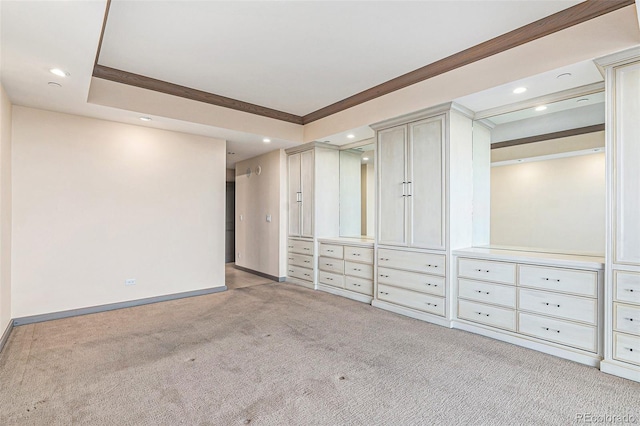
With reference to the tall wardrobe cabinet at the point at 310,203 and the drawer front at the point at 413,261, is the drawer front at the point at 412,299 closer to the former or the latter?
the drawer front at the point at 413,261

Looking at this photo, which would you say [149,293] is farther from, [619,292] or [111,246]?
[619,292]

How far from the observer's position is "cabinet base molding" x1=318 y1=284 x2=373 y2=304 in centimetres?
457

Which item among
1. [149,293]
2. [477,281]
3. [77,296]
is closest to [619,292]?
[477,281]

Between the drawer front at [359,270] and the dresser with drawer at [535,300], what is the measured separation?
1.31 metres

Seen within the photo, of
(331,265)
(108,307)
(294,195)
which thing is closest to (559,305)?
(331,265)

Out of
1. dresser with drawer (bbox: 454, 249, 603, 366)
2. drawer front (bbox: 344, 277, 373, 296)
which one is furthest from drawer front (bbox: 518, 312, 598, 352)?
drawer front (bbox: 344, 277, 373, 296)

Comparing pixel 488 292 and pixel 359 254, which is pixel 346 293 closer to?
pixel 359 254

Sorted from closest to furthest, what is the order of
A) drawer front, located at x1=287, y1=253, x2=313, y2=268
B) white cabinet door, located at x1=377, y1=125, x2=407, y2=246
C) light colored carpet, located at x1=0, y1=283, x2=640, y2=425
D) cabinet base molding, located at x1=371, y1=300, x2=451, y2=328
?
light colored carpet, located at x1=0, y1=283, x2=640, y2=425, cabinet base molding, located at x1=371, y1=300, x2=451, y2=328, white cabinet door, located at x1=377, y1=125, x2=407, y2=246, drawer front, located at x1=287, y1=253, x2=313, y2=268

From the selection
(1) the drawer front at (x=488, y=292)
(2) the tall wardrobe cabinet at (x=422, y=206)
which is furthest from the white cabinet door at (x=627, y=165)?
(2) the tall wardrobe cabinet at (x=422, y=206)

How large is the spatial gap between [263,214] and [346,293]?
8.00 ft

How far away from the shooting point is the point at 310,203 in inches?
216

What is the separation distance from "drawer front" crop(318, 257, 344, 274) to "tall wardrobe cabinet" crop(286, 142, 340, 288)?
14cm

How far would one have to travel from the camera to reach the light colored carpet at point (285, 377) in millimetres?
1998

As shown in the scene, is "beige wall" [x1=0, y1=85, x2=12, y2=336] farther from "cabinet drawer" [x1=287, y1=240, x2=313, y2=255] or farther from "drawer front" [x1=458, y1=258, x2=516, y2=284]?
"drawer front" [x1=458, y1=258, x2=516, y2=284]
